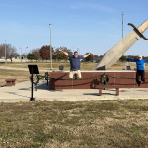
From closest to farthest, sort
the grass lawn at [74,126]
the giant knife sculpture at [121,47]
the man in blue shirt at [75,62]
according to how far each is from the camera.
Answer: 1. the grass lawn at [74,126]
2. the man in blue shirt at [75,62]
3. the giant knife sculpture at [121,47]

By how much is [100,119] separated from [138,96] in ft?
12.7

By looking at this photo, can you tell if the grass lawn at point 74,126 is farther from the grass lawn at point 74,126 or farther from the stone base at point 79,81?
the stone base at point 79,81

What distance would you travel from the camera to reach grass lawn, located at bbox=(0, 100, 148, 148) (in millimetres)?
4137

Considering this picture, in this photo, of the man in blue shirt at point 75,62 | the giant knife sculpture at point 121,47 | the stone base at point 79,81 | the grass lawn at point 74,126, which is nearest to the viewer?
the grass lawn at point 74,126

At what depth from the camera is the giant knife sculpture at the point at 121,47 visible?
12586mm

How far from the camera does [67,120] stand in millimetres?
5695

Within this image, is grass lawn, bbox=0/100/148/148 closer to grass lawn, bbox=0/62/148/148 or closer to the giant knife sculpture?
grass lawn, bbox=0/62/148/148

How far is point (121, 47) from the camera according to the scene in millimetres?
12641

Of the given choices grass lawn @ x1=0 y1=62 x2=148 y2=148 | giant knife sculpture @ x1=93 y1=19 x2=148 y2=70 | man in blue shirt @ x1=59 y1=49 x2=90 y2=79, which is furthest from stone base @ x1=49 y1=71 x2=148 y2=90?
grass lawn @ x1=0 y1=62 x2=148 y2=148

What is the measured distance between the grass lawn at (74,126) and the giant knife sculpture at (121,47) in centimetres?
549

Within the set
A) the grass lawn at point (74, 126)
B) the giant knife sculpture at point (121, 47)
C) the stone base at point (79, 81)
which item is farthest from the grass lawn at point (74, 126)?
the giant knife sculpture at point (121, 47)

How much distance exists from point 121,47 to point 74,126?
854 centimetres

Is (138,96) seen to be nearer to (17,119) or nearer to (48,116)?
(48,116)

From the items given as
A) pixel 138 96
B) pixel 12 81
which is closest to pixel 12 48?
pixel 12 81
